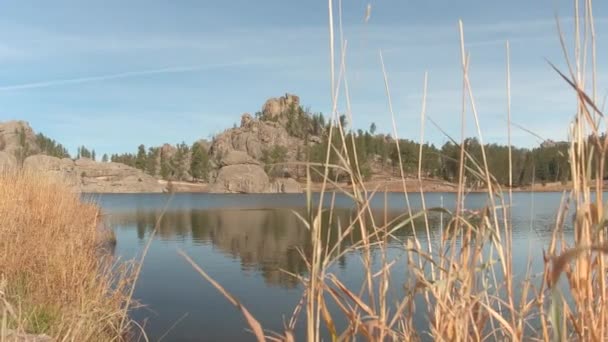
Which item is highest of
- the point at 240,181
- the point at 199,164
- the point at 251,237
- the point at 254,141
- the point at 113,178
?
the point at 254,141

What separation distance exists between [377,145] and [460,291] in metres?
101

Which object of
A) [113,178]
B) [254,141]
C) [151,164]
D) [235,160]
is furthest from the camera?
[254,141]

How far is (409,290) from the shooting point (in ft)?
6.23

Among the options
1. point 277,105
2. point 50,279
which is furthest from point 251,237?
point 277,105

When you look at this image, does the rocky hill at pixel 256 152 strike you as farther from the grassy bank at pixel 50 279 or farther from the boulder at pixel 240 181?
the grassy bank at pixel 50 279

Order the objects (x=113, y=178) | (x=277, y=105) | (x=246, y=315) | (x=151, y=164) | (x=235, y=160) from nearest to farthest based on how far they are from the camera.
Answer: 1. (x=246, y=315)
2. (x=113, y=178)
3. (x=235, y=160)
4. (x=151, y=164)
5. (x=277, y=105)

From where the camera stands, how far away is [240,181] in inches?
3531

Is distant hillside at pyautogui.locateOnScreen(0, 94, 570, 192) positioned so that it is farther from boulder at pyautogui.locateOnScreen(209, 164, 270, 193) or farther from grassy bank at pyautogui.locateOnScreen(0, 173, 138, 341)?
grassy bank at pyautogui.locateOnScreen(0, 173, 138, 341)

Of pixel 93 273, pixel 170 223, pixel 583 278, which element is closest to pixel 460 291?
pixel 583 278

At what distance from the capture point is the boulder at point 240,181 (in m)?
89.2

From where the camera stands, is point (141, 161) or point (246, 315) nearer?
point (246, 315)

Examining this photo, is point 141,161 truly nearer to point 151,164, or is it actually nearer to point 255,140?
point 151,164

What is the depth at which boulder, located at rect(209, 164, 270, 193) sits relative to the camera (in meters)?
89.2

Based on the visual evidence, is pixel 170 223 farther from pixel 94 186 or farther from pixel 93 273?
pixel 94 186
